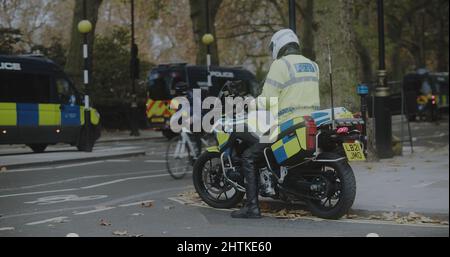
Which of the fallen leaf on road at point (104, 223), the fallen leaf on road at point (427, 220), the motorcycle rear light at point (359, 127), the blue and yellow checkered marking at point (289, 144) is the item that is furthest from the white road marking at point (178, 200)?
the fallen leaf on road at point (427, 220)

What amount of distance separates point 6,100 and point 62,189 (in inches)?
150

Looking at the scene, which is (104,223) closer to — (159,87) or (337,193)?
(337,193)

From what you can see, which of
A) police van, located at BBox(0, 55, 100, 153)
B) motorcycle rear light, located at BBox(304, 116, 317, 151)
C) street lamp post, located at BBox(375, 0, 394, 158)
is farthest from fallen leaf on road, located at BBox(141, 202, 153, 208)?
street lamp post, located at BBox(375, 0, 394, 158)

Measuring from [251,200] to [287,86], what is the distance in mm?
1222

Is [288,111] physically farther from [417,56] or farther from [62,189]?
[417,56]

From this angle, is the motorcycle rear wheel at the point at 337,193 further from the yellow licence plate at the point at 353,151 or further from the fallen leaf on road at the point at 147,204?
the fallen leaf on road at the point at 147,204

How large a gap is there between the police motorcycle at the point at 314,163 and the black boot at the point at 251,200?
0.16 metres

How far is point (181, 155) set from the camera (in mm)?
11891

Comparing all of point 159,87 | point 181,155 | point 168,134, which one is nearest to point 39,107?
point 181,155

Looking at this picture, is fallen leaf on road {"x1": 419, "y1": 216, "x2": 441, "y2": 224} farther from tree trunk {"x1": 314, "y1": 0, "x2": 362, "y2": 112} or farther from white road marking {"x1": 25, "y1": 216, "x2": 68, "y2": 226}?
tree trunk {"x1": 314, "y1": 0, "x2": 362, "y2": 112}

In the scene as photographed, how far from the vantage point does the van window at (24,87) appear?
13.6 metres

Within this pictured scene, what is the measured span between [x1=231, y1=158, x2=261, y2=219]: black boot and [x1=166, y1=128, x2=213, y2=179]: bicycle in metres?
4.44

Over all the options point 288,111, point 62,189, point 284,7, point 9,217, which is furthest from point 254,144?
point 284,7
